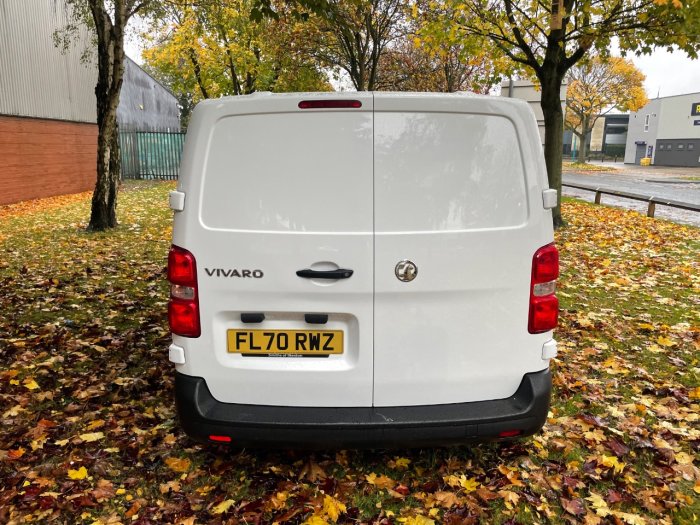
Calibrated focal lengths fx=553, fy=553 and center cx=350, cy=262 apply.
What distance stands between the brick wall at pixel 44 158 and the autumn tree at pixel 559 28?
12918 mm

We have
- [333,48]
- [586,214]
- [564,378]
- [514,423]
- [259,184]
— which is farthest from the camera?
[333,48]

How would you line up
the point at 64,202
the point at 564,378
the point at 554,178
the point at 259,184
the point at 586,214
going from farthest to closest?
the point at 64,202
the point at 586,214
the point at 554,178
the point at 564,378
the point at 259,184

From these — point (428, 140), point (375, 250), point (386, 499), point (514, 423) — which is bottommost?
point (386, 499)

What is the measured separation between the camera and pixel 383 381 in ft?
9.07

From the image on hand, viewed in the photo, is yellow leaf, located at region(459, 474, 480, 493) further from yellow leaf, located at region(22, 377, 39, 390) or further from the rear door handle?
yellow leaf, located at region(22, 377, 39, 390)

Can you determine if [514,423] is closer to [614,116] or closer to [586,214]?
[586,214]

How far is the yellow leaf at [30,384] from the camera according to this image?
4.22 meters

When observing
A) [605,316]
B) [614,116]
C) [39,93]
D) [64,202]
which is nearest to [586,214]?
[605,316]

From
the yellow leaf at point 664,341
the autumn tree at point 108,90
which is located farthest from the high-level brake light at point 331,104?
the autumn tree at point 108,90

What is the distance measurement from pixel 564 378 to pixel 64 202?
17505 mm

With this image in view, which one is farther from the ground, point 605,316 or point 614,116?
point 614,116

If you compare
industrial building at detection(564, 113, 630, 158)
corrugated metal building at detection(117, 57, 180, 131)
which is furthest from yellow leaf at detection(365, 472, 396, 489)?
industrial building at detection(564, 113, 630, 158)

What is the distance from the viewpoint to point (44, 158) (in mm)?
18562

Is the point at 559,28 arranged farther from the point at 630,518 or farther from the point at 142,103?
the point at 142,103
